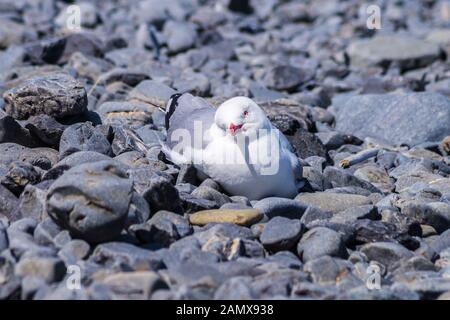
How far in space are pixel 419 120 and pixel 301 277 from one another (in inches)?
185

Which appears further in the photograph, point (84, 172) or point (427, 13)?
point (427, 13)

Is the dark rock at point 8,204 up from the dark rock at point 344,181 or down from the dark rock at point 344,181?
up

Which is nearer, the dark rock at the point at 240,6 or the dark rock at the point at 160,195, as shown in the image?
the dark rock at the point at 160,195

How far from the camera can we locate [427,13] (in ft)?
60.2

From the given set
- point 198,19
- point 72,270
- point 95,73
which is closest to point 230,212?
point 72,270

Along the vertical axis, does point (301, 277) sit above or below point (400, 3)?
above

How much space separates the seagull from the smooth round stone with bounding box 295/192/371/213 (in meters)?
0.14

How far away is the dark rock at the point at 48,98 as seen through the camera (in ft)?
24.5

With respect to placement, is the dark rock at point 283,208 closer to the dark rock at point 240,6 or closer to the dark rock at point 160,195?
the dark rock at point 160,195

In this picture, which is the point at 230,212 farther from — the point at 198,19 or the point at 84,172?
the point at 198,19

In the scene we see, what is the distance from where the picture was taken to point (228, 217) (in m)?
5.95

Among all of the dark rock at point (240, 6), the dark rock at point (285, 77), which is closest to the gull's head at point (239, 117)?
the dark rock at point (285, 77)

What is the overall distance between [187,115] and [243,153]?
1.00 meters

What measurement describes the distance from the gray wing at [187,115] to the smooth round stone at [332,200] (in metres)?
0.87
